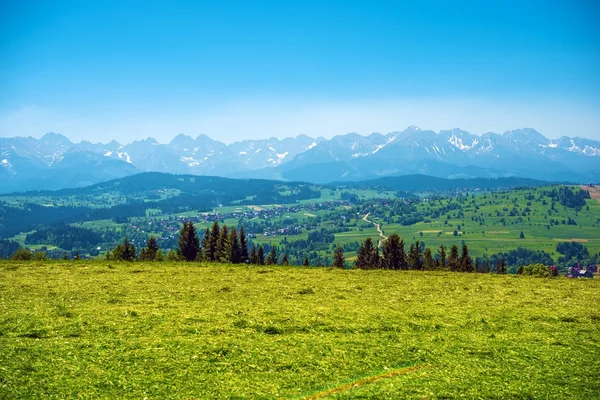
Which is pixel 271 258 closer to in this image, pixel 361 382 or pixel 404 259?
pixel 404 259

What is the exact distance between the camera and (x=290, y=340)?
19250mm

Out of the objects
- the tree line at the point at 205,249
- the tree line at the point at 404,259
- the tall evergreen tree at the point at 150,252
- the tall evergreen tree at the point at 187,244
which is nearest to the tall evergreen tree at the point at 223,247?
the tree line at the point at 205,249

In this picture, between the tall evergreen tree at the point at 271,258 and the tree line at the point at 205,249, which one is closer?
the tree line at the point at 205,249

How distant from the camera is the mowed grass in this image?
14852 mm

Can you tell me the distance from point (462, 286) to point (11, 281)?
32.8m

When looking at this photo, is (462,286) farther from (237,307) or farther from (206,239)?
(206,239)

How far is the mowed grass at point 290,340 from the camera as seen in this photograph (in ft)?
48.7

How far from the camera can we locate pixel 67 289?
27797mm

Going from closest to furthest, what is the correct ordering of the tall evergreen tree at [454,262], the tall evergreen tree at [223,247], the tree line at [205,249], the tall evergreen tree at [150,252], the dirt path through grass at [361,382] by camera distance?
the dirt path through grass at [361,382] < the tall evergreen tree at [150,252] < the tall evergreen tree at [223,247] < the tree line at [205,249] < the tall evergreen tree at [454,262]

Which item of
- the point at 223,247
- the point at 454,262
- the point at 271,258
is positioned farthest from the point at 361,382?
the point at 271,258

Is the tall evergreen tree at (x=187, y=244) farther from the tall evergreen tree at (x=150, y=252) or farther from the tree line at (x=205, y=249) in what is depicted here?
the tall evergreen tree at (x=150, y=252)

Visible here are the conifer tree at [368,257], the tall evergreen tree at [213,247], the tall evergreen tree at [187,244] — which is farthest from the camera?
the conifer tree at [368,257]

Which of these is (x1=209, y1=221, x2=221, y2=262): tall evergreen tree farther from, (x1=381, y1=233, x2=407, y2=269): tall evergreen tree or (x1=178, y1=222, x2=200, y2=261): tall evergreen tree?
(x1=381, y1=233, x2=407, y2=269): tall evergreen tree

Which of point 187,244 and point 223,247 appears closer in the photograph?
point 223,247
